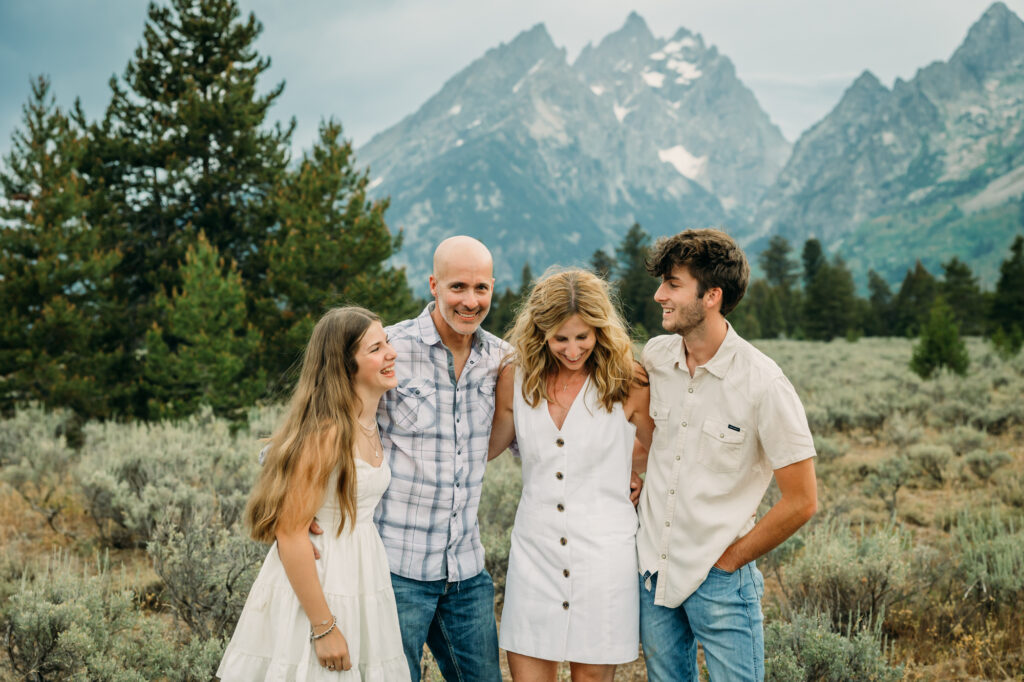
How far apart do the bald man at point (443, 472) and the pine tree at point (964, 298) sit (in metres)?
49.1

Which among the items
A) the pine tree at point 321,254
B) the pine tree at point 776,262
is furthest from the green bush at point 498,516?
the pine tree at point 776,262

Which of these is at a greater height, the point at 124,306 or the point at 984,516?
the point at 124,306

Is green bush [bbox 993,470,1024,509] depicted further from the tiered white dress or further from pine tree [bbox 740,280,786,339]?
pine tree [bbox 740,280,786,339]

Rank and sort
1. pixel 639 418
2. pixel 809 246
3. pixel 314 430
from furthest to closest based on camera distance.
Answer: pixel 809 246 < pixel 639 418 < pixel 314 430

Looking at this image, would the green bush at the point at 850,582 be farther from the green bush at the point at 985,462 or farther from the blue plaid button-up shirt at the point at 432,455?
the green bush at the point at 985,462

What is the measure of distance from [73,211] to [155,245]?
317 centimetres

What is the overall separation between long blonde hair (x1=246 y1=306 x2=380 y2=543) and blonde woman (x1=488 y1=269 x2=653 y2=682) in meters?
0.70

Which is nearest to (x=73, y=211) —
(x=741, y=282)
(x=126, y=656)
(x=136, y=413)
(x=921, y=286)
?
(x=136, y=413)

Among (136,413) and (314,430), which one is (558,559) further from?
(136,413)

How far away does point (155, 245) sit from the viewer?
15.9 m

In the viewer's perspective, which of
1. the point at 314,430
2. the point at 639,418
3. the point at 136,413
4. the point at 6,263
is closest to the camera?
the point at 314,430

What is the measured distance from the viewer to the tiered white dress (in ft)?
8.01

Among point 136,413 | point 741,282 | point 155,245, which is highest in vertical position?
point 155,245

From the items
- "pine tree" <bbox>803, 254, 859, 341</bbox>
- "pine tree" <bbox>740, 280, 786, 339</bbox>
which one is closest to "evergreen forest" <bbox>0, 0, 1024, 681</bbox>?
"pine tree" <bbox>803, 254, 859, 341</bbox>
